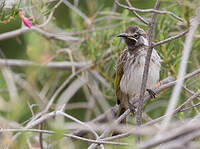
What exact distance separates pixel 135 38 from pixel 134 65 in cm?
24

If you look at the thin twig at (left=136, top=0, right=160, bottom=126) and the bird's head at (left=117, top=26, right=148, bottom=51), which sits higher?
the thin twig at (left=136, top=0, right=160, bottom=126)

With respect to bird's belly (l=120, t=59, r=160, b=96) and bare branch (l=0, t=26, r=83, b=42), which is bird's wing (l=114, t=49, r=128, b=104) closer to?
bird's belly (l=120, t=59, r=160, b=96)

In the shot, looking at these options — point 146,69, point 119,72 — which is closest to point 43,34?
point 119,72

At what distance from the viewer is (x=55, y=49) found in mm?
4207

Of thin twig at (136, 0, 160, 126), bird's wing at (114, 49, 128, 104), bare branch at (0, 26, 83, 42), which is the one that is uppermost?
thin twig at (136, 0, 160, 126)

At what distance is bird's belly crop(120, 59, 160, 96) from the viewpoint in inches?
130

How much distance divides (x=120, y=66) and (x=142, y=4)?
1.37 metres

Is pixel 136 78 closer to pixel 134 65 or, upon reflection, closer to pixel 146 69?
pixel 134 65

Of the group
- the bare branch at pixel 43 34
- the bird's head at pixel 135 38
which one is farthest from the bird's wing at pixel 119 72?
the bare branch at pixel 43 34

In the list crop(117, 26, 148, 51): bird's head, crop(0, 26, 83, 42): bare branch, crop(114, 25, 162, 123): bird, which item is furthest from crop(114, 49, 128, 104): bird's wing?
crop(0, 26, 83, 42): bare branch

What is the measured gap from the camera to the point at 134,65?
340cm

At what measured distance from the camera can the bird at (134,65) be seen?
3305mm

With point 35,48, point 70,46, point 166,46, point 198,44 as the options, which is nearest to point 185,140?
point 35,48

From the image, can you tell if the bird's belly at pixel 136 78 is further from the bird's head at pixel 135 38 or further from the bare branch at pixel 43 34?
the bare branch at pixel 43 34
